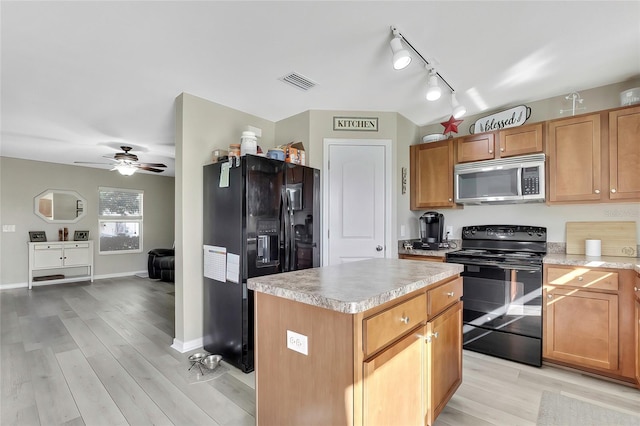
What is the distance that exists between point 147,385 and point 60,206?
5698mm

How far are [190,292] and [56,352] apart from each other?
1323mm

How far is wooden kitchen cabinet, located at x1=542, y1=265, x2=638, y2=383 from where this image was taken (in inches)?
87.8

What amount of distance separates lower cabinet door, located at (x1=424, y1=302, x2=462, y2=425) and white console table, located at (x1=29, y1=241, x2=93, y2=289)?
22.5 ft

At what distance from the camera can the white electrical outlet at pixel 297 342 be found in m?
1.24

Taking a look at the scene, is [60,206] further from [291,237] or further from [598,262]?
[598,262]

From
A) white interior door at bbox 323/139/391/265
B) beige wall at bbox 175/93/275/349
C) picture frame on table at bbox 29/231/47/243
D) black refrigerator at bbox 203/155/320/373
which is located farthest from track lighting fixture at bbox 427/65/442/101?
picture frame on table at bbox 29/231/47/243

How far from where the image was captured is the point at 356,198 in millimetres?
3439

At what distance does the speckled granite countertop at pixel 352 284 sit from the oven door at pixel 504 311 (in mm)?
1060

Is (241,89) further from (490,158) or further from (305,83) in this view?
(490,158)

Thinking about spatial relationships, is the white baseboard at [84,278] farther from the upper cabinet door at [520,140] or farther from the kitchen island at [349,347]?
the upper cabinet door at [520,140]

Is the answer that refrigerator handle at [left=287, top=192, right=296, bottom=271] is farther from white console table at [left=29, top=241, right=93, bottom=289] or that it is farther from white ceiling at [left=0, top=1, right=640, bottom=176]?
white console table at [left=29, top=241, right=93, bottom=289]

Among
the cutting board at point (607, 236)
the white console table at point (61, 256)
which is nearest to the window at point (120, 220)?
the white console table at point (61, 256)

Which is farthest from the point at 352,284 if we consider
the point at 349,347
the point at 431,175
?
the point at 431,175

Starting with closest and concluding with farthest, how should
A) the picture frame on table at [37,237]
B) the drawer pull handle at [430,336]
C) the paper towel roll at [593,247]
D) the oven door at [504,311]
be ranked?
the drawer pull handle at [430,336] → the oven door at [504,311] → the paper towel roll at [593,247] → the picture frame on table at [37,237]
